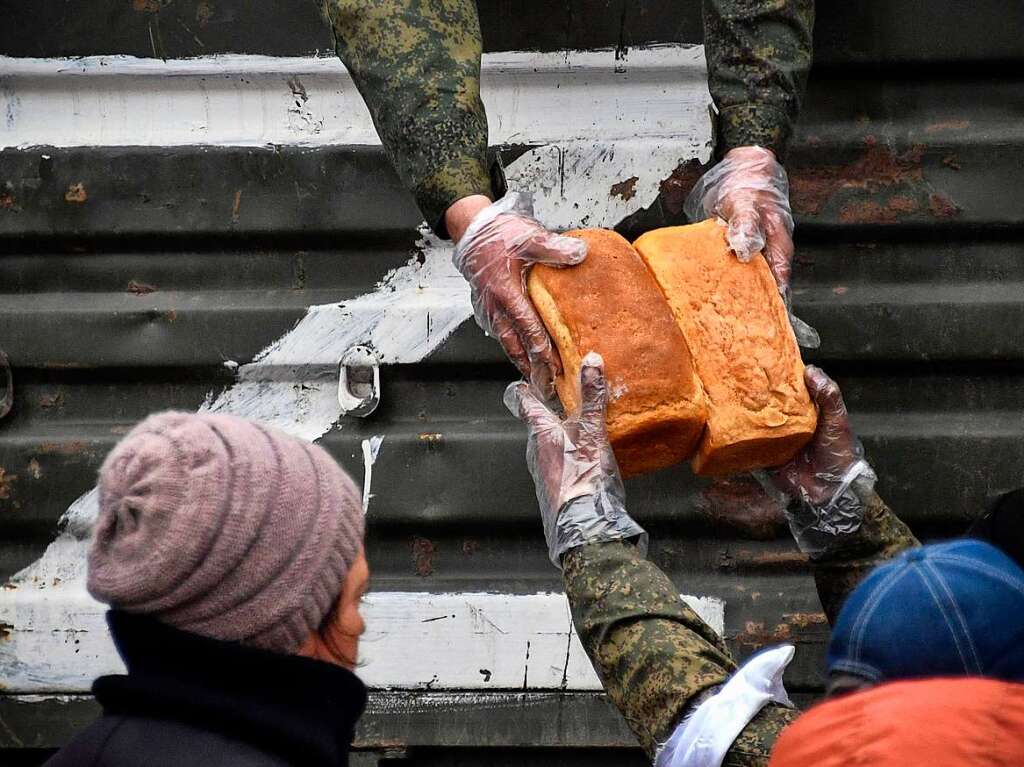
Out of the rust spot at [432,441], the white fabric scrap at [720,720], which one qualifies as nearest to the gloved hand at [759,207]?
the white fabric scrap at [720,720]

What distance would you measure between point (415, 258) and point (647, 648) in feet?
4.08

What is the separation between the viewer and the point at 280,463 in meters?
1.34

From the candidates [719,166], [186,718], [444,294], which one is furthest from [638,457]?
[186,718]

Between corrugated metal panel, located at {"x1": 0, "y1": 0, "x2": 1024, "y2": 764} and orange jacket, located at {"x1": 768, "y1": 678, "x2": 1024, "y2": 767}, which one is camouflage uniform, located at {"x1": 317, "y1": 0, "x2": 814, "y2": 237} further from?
orange jacket, located at {"x1": 768, "y1": 678, "x2": 1024, "y2": 767}

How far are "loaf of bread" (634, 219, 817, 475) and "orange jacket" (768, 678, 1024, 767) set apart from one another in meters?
0.86

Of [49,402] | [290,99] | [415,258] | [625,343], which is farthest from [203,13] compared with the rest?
[625,343]

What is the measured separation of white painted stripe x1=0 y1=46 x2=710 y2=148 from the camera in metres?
2.63

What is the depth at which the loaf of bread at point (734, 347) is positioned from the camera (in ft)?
6.30

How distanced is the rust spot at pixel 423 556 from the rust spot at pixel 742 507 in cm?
63

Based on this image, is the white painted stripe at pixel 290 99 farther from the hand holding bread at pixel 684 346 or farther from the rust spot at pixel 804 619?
the rust spot at pixel 804 619

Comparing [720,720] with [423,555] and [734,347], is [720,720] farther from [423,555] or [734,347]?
[423,555]

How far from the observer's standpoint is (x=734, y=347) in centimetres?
195

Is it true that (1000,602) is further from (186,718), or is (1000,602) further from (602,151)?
(602,151)

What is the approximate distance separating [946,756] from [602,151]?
1867 mm
